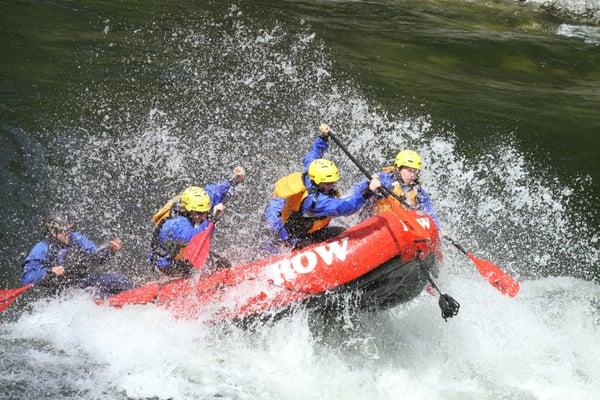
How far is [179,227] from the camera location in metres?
7.54

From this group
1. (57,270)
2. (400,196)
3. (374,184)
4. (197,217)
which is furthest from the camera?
(400,196)

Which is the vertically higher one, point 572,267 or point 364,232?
A: point 364,232

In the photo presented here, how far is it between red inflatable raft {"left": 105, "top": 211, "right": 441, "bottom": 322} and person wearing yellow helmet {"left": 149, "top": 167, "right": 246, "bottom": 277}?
0.45 m

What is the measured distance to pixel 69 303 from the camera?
841cm

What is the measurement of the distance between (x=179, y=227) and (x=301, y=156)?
4.27 metres

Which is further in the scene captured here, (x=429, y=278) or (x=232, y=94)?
(x=232, y=94)

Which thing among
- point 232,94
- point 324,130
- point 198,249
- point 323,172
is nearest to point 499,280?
point 323,172

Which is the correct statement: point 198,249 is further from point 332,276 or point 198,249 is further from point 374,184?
point 374,184

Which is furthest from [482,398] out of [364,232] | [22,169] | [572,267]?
[22,169]

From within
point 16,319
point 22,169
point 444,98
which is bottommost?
point 16,319

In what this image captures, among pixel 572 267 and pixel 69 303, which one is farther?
pixel 572 267

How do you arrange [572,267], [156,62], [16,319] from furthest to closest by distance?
[156,62] < [572,267] < [16,319]

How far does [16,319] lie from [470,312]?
5.40 m

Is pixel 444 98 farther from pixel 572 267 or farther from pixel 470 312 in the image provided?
pixel 470 312
